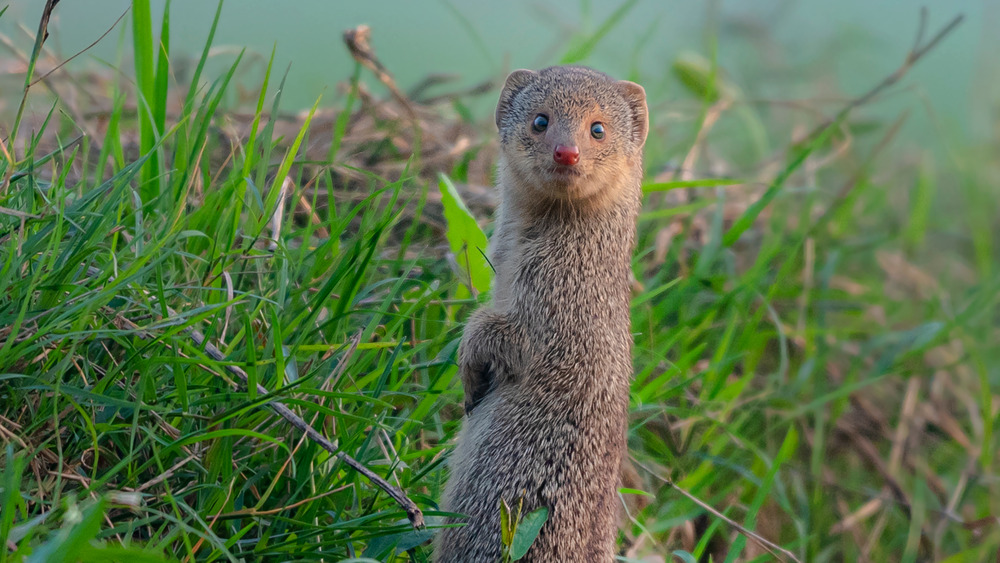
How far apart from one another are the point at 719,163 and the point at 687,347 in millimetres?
2293

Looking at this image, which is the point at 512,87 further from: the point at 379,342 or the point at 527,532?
the point at 527,532

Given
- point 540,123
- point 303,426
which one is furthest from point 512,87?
point 303,426

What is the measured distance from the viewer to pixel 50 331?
2037 millimetres

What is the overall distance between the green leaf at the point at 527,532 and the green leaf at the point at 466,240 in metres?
0.83

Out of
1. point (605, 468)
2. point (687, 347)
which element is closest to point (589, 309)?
point (605, 468)

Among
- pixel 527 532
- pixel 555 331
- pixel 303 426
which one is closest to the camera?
pixel 303 426

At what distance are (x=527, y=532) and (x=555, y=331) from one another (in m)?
0.66

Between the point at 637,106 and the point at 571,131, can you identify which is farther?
the point at 637,106

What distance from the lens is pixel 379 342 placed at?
2.56 meters

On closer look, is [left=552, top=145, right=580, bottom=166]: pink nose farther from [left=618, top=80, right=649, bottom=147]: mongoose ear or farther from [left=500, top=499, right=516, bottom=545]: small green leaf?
[left=500, top=499, right=516, bottom=545]: small green leaf

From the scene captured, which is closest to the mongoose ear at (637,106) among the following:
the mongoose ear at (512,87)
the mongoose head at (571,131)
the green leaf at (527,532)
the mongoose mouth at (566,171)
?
the mongoose head at (571,131)

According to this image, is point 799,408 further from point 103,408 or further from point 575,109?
point 103,408

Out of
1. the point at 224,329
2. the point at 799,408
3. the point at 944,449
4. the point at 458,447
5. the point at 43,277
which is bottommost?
the point at 944,449

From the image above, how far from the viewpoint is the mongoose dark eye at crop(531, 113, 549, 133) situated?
9.48ft
